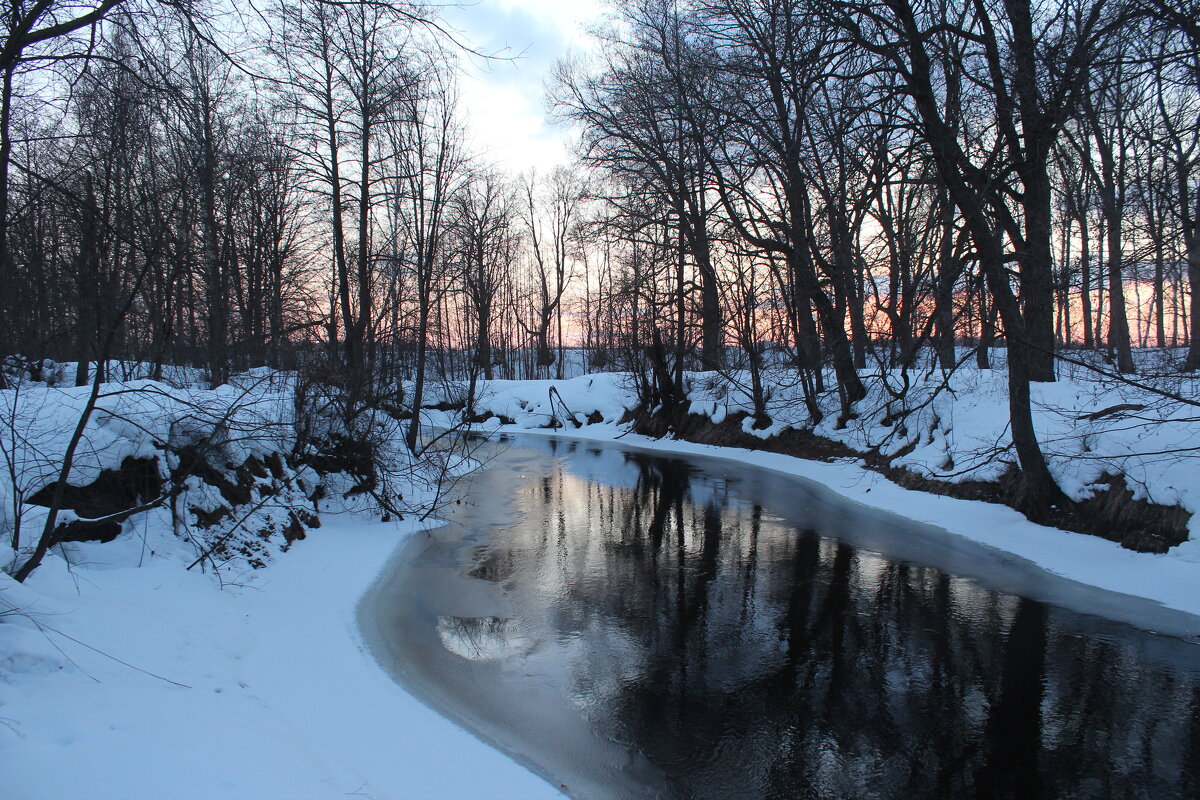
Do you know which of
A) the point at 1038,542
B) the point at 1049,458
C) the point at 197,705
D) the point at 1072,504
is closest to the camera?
the point at 197,705

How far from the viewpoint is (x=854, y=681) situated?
5.96 m

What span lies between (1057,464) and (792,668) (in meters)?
7.48

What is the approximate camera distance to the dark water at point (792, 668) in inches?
184

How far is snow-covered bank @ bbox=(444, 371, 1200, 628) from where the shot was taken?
8.57 m

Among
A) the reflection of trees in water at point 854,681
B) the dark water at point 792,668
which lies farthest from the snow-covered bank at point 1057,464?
the reflection of trees in water at point 854,681

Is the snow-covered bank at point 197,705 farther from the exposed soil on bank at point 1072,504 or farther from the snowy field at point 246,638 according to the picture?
the exposed soil on bank at point 1072,504

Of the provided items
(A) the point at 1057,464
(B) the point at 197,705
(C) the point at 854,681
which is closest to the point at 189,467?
(B) the point at 197,705

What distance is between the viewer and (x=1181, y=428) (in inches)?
379

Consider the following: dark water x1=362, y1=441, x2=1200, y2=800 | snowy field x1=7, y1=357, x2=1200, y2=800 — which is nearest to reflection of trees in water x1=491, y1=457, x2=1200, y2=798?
dark water x1=362, y1=441, x2=1200, y2=800

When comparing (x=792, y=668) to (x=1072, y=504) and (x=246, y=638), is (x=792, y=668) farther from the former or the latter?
(x=1072, y=504)

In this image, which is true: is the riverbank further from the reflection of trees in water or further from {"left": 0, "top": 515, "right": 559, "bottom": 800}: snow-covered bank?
{"left": 0, "top": 515, "right": 559, "bottom": 800}: snow-covered bank

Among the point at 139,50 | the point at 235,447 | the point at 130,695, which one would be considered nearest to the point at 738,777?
the point at 130,695

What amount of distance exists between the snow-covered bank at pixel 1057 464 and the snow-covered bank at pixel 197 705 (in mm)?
6797

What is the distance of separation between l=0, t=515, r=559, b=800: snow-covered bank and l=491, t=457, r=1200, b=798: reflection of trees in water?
5.08 feet
